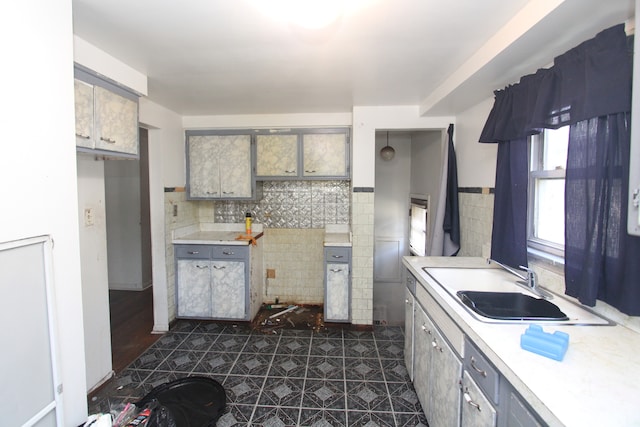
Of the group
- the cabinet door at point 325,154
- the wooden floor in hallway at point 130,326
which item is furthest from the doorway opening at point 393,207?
the wooden floor in hallway at point 130,326

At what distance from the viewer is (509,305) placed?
62.5 inches

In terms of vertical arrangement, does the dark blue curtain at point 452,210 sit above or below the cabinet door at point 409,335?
above

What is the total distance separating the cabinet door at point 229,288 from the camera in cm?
313

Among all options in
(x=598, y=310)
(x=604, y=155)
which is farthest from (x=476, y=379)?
(x=604, y=155)

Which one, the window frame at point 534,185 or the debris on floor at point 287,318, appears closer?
the window frame at point 534,185

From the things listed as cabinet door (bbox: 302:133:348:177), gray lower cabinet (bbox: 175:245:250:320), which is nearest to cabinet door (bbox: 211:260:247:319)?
gray lower cabinet (bbox: 175:245:250:320)

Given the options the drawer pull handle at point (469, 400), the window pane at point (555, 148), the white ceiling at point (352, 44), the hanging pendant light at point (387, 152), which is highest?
the white ceiling at point (352, 44)

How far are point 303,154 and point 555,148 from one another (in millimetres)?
2221

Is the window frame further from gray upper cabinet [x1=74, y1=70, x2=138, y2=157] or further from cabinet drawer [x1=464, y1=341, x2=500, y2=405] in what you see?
gray upper cabinet [x1=74, y1=70, x2=138, y2=157]

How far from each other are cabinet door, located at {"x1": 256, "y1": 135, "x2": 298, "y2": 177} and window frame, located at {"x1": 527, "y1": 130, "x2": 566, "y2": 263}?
7.08ft

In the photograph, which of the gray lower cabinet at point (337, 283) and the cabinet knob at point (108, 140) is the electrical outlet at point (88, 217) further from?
the gray lower cabinet at point (337, 283)

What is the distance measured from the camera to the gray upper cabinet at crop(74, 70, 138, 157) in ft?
5.32

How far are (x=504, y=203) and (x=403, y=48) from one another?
3.87 ft

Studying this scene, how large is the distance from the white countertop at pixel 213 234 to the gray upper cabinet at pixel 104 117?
129cm
